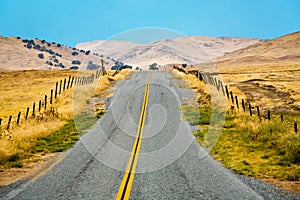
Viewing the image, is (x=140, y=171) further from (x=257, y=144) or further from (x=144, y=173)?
(x=257, y=144)

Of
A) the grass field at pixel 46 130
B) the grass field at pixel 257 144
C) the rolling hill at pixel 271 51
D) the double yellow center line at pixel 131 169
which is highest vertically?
the rolling hill at pixel 271 51

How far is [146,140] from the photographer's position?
46.0 ft

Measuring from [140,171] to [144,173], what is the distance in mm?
229

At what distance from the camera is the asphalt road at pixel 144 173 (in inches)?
317

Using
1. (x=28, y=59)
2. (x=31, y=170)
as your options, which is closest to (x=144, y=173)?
(x=31, y=170)

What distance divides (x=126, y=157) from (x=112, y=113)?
9.87 meters

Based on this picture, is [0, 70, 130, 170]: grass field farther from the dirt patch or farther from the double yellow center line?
the double yellow center line

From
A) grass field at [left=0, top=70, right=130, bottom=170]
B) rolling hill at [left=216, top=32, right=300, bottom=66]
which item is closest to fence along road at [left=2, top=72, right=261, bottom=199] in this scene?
grass field at [left=0, top=70, right=130, bottom=170]

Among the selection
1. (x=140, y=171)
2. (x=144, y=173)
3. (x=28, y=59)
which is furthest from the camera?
(x=28, y=59)

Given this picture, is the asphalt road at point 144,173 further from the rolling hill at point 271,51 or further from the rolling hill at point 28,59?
the rolling hill at point 28,59

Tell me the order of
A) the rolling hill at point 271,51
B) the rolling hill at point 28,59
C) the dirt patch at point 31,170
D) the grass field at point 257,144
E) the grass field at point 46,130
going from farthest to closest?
the rolling hill at point 28,59, the rolling hill at point 271,51, the grass field at point 46,130, the grass field at point 257,144, the dirt patch at point 31,170

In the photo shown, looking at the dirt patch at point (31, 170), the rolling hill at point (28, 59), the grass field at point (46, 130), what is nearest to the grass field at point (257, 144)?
the dirt patch at point (31, 170)

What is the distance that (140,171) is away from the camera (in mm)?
9828

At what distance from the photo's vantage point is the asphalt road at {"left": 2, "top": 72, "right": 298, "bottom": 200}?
26.4 ft
